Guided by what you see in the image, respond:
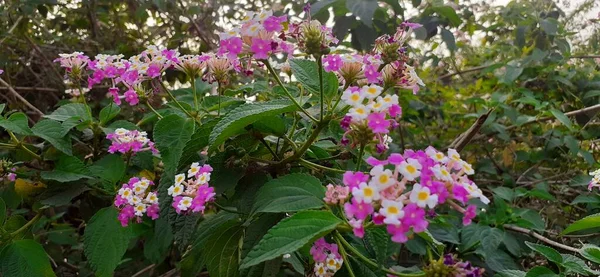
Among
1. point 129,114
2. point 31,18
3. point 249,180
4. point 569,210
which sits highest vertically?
point 249,180

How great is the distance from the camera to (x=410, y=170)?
1.82 feet

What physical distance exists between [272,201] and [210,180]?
0.53ft

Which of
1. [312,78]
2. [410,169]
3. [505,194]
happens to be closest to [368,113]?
[410,169]

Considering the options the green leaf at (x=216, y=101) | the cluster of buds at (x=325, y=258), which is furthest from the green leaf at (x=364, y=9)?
Result: the cluster of buds at (x=325, y=258)

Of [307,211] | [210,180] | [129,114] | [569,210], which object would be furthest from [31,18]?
[569,210]

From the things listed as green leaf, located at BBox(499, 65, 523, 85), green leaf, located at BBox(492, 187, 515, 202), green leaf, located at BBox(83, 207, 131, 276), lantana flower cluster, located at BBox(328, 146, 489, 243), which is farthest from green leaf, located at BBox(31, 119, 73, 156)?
green leaf, located at BBox(499, 65, 523, 85)

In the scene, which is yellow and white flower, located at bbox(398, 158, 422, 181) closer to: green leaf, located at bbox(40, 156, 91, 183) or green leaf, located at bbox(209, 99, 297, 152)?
green leaf, located at bbox(209, 99, 297, 152)

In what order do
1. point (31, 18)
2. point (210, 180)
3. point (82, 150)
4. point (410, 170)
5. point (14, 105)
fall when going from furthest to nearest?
point (31, 18), point (14, 105), point (82, 150), point (210, 180), point (410, 170)

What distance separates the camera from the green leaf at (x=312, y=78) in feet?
2.45

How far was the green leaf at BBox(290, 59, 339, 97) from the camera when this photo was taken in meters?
0.75

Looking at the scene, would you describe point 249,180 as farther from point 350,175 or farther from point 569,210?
point 569,210

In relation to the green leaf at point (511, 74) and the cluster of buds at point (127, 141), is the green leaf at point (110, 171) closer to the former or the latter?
the cluster of buds at point (127, 141)

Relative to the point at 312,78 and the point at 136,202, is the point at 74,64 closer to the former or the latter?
the point at 136,202

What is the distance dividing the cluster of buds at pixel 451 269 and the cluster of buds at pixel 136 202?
0.46 m
